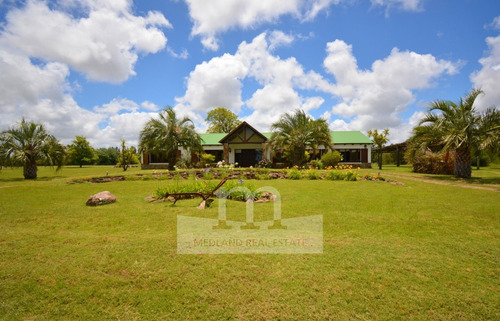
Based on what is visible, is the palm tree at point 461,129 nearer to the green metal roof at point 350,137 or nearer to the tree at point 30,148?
the green metal roof at point 350,137

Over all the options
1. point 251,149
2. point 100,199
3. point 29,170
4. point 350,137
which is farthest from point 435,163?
point 29,170

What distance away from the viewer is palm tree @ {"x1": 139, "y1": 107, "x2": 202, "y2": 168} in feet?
64.4

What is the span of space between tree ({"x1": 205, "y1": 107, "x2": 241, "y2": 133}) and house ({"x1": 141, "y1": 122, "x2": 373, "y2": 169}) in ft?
53.4

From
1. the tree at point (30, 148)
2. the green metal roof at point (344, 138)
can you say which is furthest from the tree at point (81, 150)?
the tree at point (30, 148)

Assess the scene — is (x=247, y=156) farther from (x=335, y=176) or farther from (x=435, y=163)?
(x=435, y=163)

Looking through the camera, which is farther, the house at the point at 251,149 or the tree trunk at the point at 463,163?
the house at the point at 251,149

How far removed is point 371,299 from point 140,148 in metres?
20.9

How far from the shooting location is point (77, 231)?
460 cm

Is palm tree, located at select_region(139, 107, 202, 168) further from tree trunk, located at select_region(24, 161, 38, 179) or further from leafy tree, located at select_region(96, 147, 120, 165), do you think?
leafy tree, located at select_region(96, 147, 120, 165)

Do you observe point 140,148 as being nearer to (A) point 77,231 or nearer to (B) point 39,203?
(B) point 39,203

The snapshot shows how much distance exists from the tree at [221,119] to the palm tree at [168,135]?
2530 centimetres

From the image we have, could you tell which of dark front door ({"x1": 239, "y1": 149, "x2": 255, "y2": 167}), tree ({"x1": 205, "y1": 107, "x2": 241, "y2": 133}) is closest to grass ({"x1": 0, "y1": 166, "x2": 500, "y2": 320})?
dark front door ({"x1": 239, "y1": 149, "x2": 255, "y2": 167})
